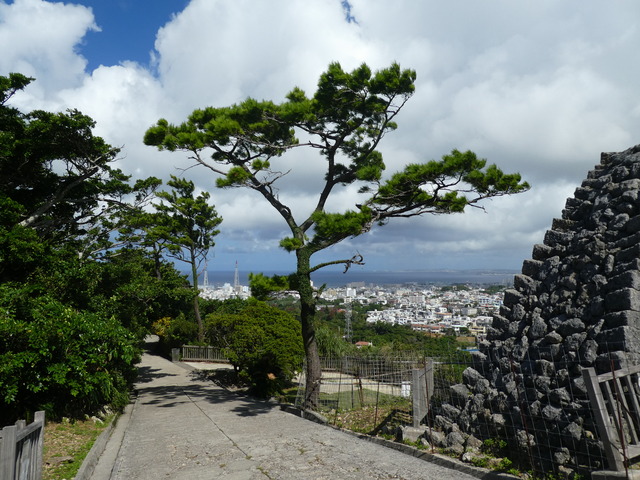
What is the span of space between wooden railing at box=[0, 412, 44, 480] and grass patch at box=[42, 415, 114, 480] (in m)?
0.98

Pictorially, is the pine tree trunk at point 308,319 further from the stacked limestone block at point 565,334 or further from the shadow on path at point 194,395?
the stacked limestone block at point 565,334

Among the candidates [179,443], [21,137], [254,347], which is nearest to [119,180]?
[21,137]

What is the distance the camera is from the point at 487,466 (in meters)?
4.98

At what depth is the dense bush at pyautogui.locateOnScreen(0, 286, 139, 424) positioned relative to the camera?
20.6 feet

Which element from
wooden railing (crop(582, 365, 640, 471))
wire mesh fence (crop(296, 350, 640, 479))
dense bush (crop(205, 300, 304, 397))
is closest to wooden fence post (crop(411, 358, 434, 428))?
wire mesh fence (crop(296, 350, 640, 479))

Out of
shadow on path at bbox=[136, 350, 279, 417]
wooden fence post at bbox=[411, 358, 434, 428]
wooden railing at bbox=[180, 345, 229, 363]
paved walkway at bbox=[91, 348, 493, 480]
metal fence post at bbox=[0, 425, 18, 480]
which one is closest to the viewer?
metal fence post at bbox=[0, 425, 18, 480]

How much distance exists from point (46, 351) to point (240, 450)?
10.0ft

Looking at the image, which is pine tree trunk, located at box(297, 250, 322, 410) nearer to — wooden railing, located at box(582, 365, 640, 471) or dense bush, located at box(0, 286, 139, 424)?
dense bush, located at box(0, 286, 139, 424)

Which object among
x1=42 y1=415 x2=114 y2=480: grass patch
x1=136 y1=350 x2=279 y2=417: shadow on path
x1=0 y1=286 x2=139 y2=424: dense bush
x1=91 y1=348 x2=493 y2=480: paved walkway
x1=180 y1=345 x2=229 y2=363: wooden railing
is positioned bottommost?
x1=136 y1=350 x2=279 y2=417: shadow on path

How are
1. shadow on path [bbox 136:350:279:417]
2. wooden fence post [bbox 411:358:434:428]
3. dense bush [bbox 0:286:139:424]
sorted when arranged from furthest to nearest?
shadow on path [bbox 136:350:279:417], wooden fence post [bbox 411:358:434:428], dense bush [bbox 0:286:139:424]

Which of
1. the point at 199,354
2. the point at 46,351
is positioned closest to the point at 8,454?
the point at 46,351

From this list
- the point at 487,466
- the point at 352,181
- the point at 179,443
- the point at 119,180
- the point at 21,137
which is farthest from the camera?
the point at 119,180

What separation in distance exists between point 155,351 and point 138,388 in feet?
42.2

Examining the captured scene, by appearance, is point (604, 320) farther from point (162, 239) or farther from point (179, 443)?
point (162, 239)
